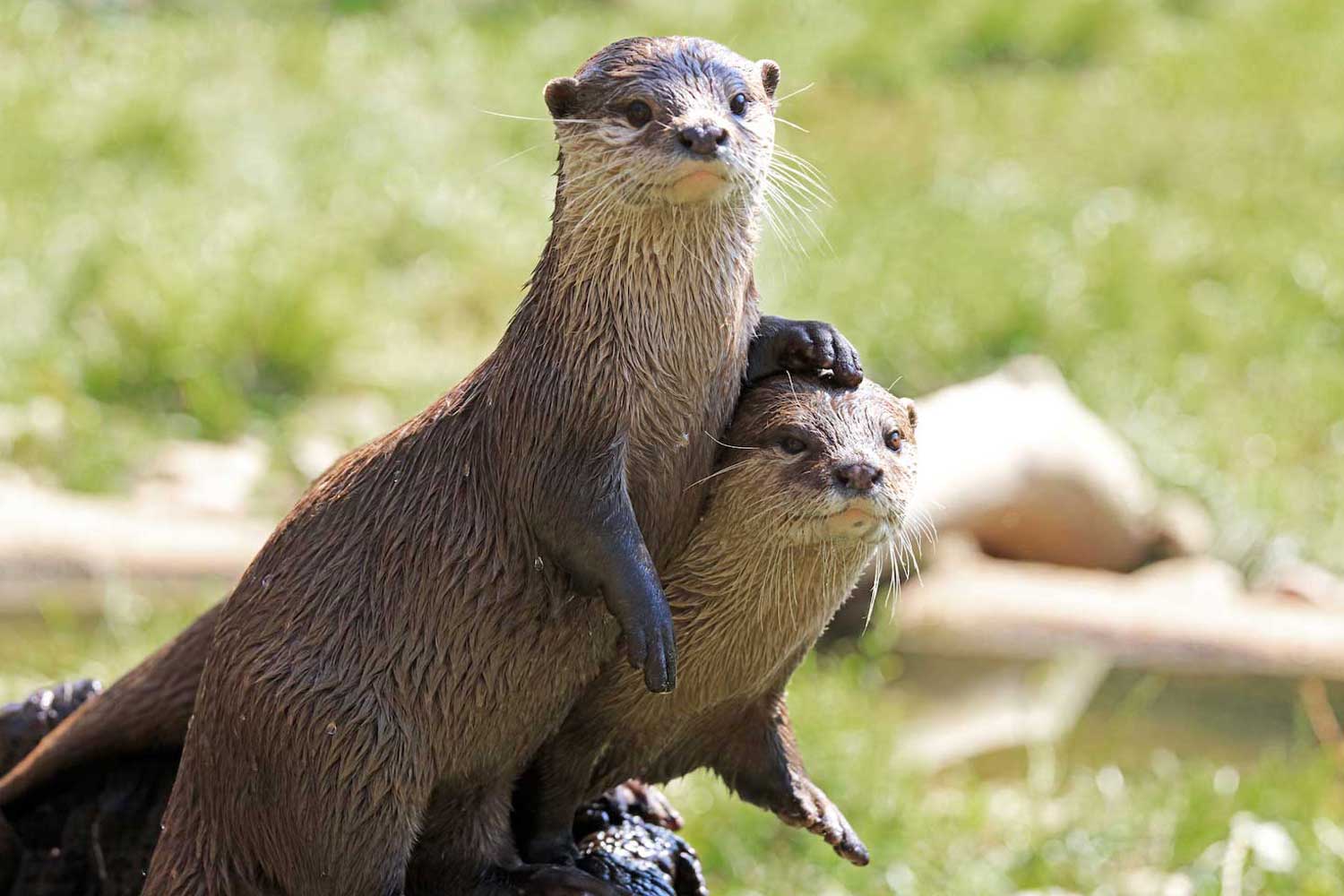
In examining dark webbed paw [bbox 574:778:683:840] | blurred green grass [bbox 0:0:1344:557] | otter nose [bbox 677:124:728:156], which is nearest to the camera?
otter nose [bbox 677:124:728:156]

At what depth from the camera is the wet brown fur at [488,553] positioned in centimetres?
234

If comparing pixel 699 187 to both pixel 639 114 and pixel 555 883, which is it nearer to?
pixel 639 114

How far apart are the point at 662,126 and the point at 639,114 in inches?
2.4

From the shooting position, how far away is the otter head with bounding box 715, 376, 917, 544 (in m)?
2.48

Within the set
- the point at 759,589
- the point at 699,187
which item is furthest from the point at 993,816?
the point at 699,187

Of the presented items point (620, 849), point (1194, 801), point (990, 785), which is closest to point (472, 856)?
point (620, 849)

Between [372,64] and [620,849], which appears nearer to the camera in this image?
[620,849]

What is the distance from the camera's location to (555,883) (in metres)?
2.50

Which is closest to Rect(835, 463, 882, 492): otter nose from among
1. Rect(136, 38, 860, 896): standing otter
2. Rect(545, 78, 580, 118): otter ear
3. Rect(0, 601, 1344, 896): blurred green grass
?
Rect(136, 38, 860, 896): standing otter

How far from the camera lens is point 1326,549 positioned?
6801 mm

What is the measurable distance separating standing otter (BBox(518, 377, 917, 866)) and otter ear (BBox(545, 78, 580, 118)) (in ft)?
1.61

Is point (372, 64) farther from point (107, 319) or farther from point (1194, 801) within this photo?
point (1194, 801)

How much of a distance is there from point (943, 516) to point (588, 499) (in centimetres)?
407

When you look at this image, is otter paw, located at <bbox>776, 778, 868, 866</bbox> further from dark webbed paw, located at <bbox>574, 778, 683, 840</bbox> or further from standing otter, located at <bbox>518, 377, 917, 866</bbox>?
dark webbed paw, located at <bbox>574, 778, 683, 840</bbox>
